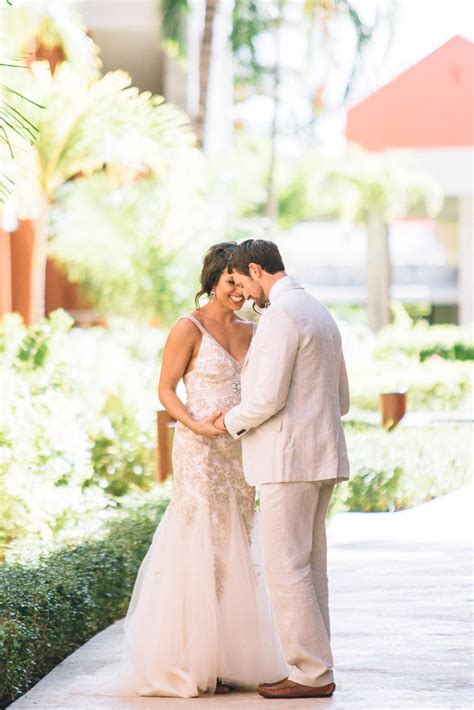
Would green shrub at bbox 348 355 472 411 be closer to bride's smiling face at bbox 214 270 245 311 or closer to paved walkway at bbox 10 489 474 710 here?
paved walkway at bbox 10 489 474 710

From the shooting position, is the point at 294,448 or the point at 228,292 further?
the point at 228,292

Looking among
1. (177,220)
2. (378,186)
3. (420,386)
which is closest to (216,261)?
(177,220)

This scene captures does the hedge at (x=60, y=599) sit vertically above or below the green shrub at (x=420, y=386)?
below

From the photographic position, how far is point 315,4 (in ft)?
70.1

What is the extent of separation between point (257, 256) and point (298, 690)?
1616 millimetres

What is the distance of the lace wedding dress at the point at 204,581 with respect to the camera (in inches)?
206

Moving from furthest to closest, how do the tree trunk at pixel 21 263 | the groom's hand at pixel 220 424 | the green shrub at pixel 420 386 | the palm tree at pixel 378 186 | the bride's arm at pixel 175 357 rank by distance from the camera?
1. the palm tree at pixel 378 186
2. the tree trunk at pixel 21 263
3. the green shrub at pixel 420 386
4. the bride's arm at pixel 175 357
5. the groom's hand at pixel 220 424

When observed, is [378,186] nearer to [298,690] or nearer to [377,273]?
[377,273]

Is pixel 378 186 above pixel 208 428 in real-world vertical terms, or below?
above

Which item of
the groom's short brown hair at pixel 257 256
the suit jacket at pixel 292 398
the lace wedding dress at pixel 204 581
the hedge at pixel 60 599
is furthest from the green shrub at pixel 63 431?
the groom's short brown hair at pixel 257 256

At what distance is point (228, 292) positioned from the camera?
5391mm

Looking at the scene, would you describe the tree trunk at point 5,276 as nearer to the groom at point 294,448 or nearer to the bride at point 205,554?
the bride at point 205,554

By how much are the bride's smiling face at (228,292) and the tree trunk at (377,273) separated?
32892mm

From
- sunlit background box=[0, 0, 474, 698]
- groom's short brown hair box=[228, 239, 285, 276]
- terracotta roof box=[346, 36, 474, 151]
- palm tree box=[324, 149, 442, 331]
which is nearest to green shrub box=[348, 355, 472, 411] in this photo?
sunlit background box=[0, 0, 474, 698]
